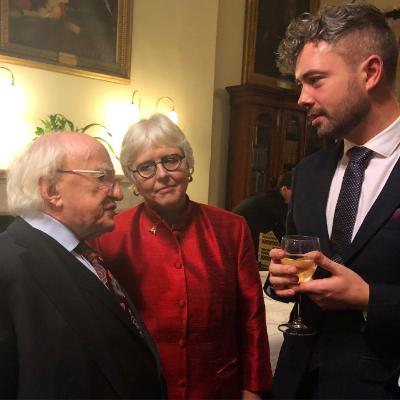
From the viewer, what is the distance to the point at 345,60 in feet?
4.14

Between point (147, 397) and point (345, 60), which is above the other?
point (345, 60)

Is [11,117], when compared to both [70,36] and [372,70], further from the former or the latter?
[372,70]

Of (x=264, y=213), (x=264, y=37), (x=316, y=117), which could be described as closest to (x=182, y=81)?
(x=264, y=37)

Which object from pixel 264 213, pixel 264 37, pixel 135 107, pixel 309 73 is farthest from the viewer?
pixel 264 37

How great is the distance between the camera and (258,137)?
5.98 meters

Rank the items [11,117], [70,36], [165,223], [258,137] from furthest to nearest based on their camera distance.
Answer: [258,137], [70,36], [11,117], [165,223]

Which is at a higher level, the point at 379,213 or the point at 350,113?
the point at 350,113

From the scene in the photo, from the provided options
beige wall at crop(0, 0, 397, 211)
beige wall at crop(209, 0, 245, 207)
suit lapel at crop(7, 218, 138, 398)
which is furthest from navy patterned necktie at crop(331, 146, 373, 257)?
beige wall at crop(209, 0, 245, 207)

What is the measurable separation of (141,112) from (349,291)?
455 cm

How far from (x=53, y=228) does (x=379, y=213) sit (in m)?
0.91

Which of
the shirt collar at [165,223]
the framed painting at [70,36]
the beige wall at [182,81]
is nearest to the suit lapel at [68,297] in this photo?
the shirt collar at [165,223]

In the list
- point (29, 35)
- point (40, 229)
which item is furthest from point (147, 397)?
point (29, 35)

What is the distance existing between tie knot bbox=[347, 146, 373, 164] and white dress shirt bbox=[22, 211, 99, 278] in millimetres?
834

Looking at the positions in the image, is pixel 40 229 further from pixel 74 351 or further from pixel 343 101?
pixel 343 101
